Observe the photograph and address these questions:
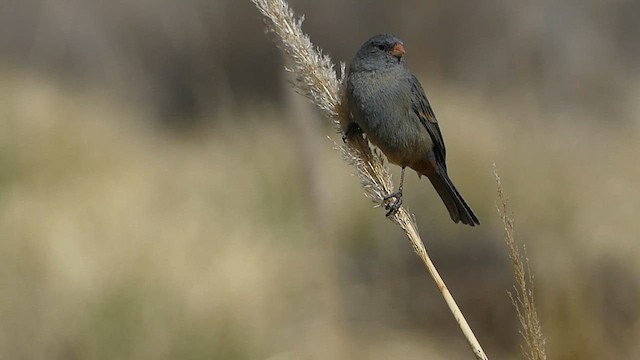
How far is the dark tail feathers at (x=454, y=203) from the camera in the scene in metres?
1.68

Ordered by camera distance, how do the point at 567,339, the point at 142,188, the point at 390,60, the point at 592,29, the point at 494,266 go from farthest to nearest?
the point at 592,29, the point at 142,188, the point at 494,266, the point at 567,339, the point at 390,60

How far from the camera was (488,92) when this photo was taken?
4.23m

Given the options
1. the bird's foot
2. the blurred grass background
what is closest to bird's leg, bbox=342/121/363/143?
Result: the bird's foot

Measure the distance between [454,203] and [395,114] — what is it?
23 centimetres

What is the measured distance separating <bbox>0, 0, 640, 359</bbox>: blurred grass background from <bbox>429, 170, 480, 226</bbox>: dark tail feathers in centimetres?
39

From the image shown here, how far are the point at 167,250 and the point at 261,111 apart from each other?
1.05 metres

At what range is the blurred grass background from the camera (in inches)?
116

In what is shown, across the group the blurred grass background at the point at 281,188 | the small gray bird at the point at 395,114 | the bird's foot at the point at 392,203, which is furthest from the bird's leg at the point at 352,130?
the blurred grass background at the point at 281,188

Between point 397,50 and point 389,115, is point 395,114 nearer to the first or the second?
point 389,115

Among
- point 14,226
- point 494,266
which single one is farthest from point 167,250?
point 494,266

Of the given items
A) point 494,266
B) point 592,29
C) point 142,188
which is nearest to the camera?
point 494,266

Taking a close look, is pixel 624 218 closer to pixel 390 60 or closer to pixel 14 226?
pixel 390 60

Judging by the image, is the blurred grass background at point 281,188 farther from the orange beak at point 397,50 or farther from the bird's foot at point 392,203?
the bird's foot at point 392,203

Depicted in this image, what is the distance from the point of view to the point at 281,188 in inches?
146
